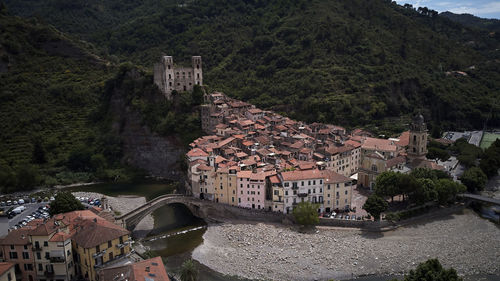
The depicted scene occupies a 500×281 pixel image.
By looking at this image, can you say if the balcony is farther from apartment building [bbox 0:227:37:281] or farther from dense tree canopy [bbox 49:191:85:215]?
dense tree canopy [bbox 49:191:85:215]

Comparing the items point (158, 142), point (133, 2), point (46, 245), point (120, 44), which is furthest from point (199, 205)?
point (133, 2)

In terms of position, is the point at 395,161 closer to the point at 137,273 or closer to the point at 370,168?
the point at 370,168

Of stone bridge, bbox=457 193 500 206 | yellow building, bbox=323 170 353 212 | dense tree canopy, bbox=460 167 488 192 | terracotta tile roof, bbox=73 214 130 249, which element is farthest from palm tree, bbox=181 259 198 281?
dense tree canopy, bbox=460 167 488 192

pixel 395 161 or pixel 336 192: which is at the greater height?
pixel 395 161

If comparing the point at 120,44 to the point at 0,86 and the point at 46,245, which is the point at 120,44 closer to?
the point at 0,86

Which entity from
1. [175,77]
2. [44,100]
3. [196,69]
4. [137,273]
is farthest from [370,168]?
[44,100]

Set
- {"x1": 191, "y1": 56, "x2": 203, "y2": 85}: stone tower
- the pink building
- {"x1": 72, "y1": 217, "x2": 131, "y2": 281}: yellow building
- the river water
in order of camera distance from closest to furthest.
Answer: {"x1": 72, "y1": 217, "x2": 131, "y2": 281}: yellow building
the river water
the pink building
{"x1": 191, "y1": 56, "x2": 203, "y2": 85}: stone tower
